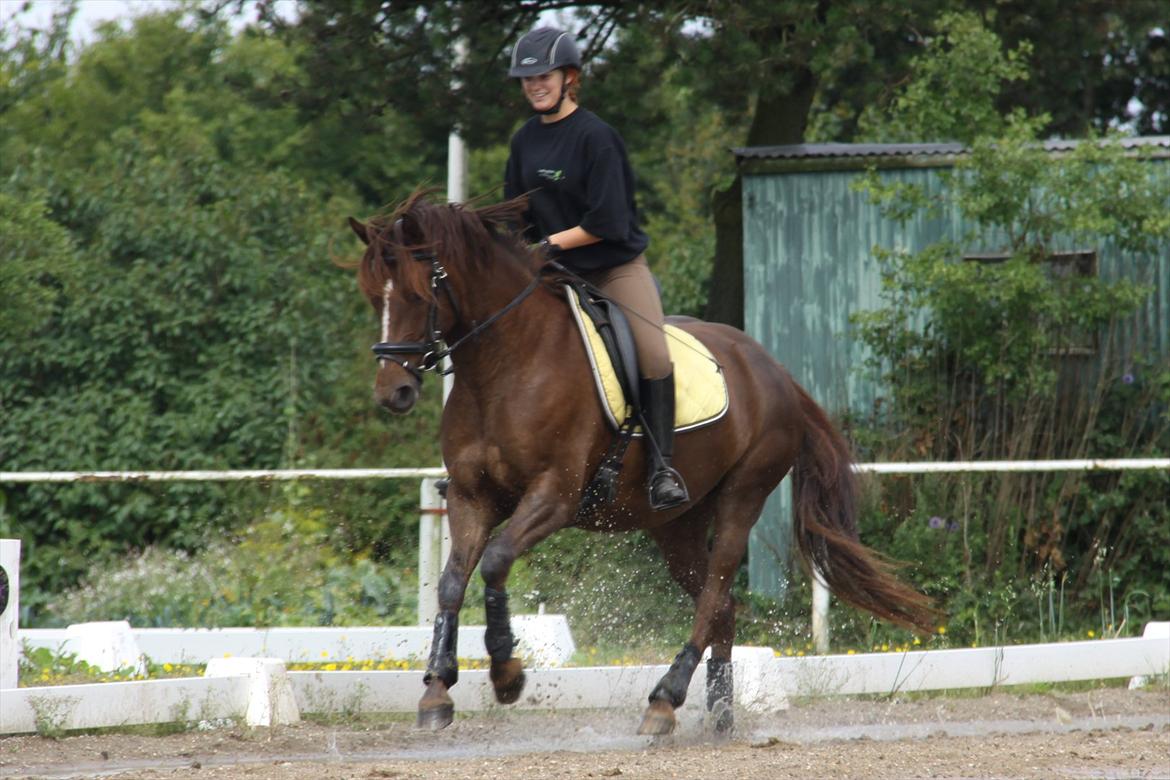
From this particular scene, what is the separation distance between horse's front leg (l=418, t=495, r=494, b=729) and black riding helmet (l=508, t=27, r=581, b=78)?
1840 millimetres

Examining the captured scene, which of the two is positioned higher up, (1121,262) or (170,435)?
(1121,262)

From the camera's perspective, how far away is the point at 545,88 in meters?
6.38

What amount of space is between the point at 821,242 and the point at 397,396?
780 centimetres

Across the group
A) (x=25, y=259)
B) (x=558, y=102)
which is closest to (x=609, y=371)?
(x=558, y=102)

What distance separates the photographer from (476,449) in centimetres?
610

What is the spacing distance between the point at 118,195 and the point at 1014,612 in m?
10.1

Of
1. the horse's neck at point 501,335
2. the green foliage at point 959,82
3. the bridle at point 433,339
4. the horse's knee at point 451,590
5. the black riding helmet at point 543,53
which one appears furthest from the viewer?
the green foliage at point 959,82

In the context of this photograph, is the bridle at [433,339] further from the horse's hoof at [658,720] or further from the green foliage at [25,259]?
the green foliage at [25,259]

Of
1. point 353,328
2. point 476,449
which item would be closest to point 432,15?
point 353,328

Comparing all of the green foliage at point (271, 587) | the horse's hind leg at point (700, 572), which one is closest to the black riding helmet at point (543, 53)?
the horse's hind leg at point (700, 572)

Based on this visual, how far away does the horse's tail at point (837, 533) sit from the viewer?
7.82m

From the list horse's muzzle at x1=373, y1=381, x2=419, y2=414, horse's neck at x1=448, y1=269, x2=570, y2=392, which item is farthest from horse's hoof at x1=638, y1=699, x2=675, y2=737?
horse's muzzle at x1=373, y1=381, x2=419, y2=414

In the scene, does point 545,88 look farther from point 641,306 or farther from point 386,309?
point 386,309

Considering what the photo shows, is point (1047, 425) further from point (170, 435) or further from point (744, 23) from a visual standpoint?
point (170, 435)
